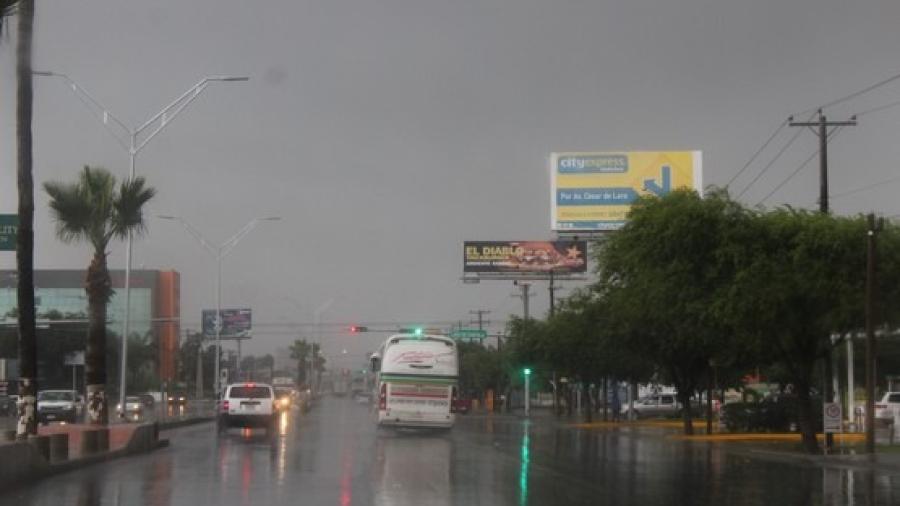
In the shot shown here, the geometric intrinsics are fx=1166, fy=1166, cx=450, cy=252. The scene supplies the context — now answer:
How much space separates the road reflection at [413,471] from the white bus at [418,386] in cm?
163

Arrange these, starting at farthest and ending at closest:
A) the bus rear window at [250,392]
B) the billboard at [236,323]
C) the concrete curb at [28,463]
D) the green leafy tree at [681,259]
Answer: the billboard at [236,323] < the bus rear window at [250,392] < the green leafy tree at [681,259] < the concrete curb at [28,463]

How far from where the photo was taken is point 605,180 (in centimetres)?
7306

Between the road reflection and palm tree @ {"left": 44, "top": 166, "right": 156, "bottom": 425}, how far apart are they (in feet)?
28.4

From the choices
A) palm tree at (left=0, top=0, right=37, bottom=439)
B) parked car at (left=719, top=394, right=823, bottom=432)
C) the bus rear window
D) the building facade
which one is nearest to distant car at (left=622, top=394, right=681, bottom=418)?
parked car at (left=719, top=394, right=823, bottom=432)

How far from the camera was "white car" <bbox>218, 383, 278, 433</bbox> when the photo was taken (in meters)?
46.6

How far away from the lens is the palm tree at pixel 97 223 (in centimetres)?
3366

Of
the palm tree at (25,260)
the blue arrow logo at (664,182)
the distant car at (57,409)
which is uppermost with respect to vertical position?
the blue arrow logo at (664,182)

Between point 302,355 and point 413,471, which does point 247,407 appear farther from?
point 302,355

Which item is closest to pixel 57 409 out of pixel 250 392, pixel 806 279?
pixel 250 392

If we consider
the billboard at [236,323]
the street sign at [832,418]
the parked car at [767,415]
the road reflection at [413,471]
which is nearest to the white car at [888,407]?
the parked car at [767,415]

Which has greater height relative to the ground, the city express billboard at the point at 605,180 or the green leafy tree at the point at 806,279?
the city express billboard at the point at 605,180

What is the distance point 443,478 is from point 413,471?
1.85m

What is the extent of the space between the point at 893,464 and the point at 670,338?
16013mm

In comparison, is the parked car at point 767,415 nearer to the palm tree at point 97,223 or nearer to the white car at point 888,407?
the white car at point 888,407
